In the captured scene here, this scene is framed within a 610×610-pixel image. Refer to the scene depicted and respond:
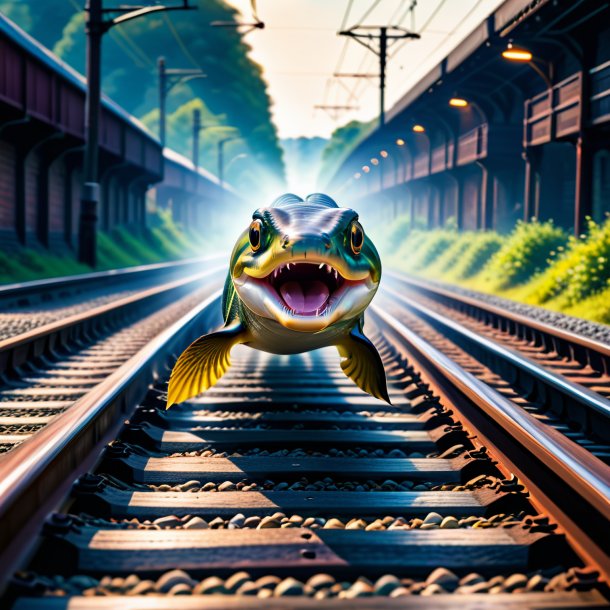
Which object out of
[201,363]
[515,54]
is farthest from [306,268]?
[515,54]

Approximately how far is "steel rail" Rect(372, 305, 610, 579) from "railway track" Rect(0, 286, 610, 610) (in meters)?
0.01

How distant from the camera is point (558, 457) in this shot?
11.9 ft

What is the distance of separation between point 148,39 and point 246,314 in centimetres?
9344

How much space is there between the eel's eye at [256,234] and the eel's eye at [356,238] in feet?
1.50

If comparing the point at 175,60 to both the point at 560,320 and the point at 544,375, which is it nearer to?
the point at 560,320

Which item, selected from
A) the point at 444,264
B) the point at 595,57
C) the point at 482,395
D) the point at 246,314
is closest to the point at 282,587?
the point at 246,314

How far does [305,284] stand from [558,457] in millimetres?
1452

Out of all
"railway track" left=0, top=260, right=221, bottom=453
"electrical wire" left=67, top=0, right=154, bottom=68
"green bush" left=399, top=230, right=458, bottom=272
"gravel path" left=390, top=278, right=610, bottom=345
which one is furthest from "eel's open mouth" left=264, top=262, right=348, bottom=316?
"electrical wire" left=67, top=0, right=154, bottom=68

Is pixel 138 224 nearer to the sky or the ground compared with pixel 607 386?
nearer to the sky

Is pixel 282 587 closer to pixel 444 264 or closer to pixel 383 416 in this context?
pixel 383 416

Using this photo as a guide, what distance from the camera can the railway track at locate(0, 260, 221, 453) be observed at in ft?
19.4

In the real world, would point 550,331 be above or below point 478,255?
below

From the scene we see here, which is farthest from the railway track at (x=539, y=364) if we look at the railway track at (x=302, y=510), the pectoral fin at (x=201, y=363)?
the pectoral fin at (x=201, y=363)

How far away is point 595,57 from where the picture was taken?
19.2m
